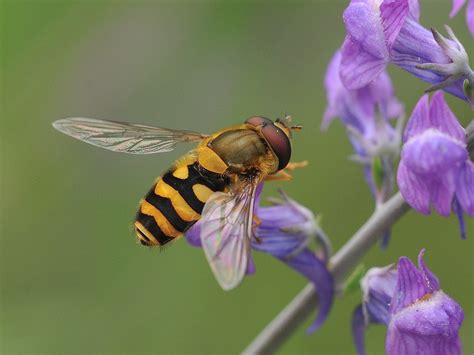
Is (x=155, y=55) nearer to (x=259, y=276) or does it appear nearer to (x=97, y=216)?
(x=97, y=216)

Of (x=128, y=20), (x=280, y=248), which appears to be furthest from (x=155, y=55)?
(x=280, y=248)

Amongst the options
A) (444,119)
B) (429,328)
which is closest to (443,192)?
(444,119)

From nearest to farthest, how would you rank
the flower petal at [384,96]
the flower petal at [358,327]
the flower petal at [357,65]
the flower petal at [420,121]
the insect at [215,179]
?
the flower petal at [420,121], the flower petal at [357,65], the insect at [215,179], the flower petal at [358,327], the flower petal at [384,96]

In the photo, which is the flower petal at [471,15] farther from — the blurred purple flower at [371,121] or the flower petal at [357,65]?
the blurred purple flower at [371,121]

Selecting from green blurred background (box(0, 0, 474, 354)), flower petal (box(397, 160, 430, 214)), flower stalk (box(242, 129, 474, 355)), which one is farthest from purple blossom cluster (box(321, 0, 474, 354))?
green blurred background (box(0, 0, 474, 354))

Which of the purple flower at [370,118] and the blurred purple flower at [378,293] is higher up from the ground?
the purple flower at [370,118]

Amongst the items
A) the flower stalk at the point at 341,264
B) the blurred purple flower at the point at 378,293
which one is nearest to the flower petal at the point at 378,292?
the blurred purple flower at the point at 378,293

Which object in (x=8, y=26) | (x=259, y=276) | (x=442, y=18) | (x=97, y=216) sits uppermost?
(x=8, y=26)
